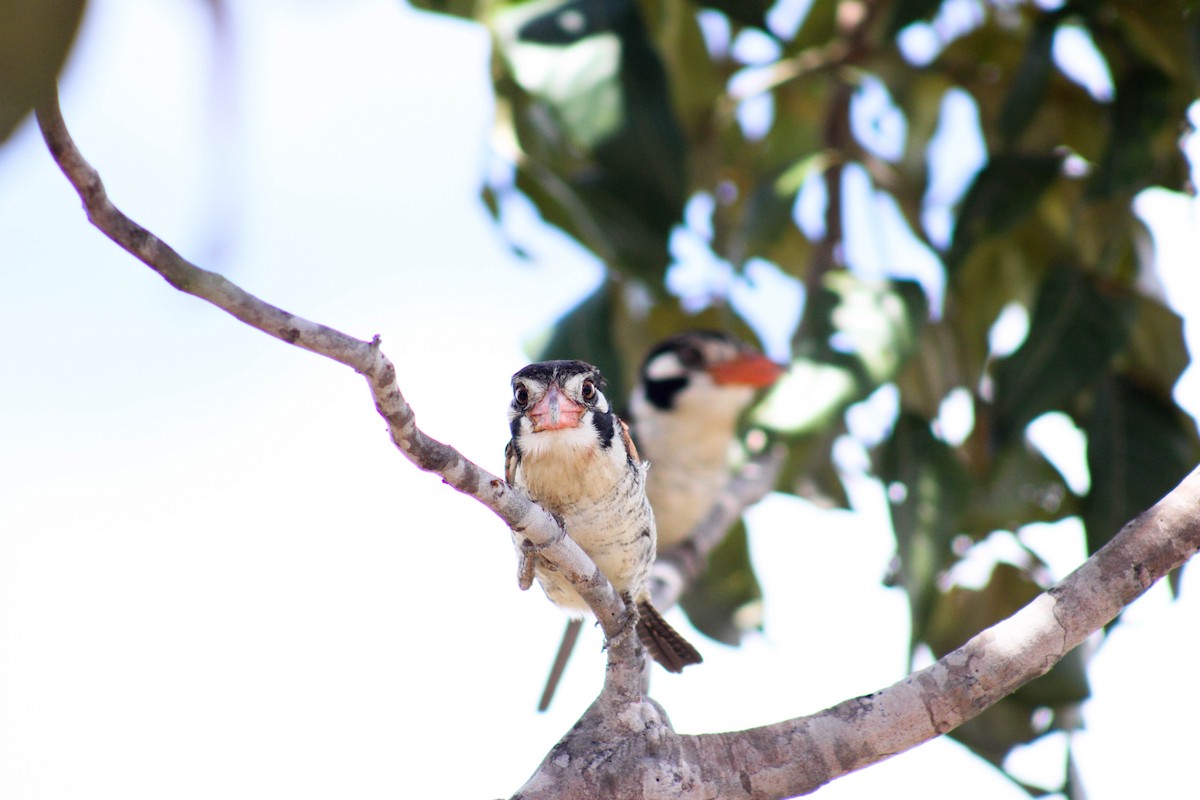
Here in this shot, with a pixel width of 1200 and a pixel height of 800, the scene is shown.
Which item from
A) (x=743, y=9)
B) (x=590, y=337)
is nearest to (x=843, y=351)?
(x=590, y=337)

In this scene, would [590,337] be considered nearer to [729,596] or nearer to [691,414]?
[691,414]

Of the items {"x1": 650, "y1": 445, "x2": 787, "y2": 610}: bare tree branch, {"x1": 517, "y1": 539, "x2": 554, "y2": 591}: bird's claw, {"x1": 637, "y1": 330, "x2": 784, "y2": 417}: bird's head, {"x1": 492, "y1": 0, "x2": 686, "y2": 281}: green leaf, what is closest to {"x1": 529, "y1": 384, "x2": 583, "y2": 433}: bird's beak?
{"x1": 517, "y1": 539, "x2": 554, "y2": 591}: bird's claw

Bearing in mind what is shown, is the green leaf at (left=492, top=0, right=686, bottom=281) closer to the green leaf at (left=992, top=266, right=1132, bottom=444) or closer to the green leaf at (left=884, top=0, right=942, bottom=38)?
the green leaf at (left=884, top=0, right=942, bottom=38)

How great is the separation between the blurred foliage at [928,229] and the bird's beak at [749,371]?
20 cm

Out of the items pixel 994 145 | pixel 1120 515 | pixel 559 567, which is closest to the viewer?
pixel 559 567

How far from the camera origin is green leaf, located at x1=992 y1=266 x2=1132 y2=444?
2.73 metres

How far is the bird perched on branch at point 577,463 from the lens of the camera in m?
1.66

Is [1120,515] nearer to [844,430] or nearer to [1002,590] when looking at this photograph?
[1002,590]

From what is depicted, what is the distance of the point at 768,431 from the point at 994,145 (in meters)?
1.21

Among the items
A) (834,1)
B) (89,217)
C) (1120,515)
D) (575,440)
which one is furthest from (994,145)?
(89,217)

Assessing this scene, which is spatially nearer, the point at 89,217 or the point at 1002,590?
the point at 89,217

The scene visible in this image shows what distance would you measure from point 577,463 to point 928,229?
2112 millimetres

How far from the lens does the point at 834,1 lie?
10.8 feet

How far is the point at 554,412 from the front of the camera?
1621 millimetres
